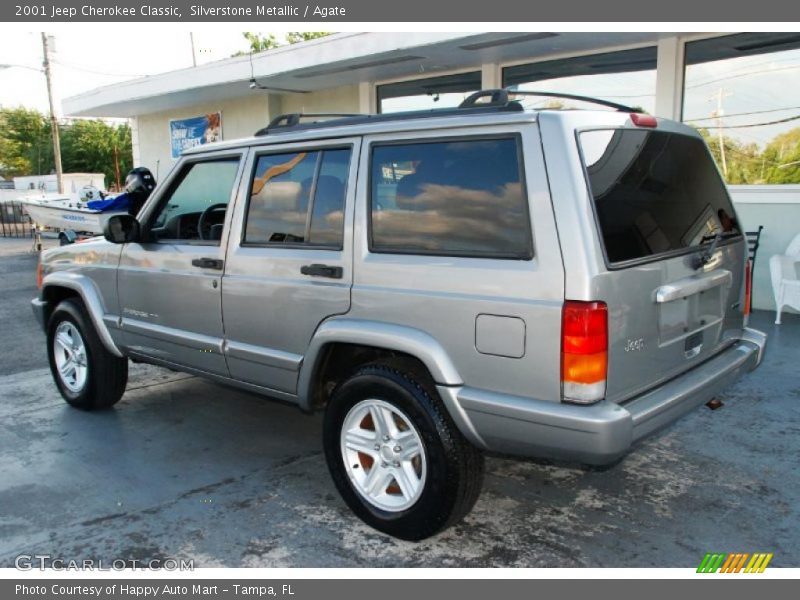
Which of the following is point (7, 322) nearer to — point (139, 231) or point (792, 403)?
point (139, 231)

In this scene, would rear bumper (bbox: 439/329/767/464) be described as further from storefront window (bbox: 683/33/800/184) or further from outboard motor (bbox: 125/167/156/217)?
outboard motor (bbox: 125/167/156/217)

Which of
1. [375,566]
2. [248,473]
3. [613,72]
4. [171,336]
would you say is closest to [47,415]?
[171,336]

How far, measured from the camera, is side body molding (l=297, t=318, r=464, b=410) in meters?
3.00

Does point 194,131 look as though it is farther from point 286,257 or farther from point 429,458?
point 429,458

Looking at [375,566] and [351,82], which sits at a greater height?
[351,82]

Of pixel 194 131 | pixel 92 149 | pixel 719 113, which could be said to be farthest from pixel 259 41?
pixel 719 113

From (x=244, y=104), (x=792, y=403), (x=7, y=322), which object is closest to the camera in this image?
(x=792, y=403)

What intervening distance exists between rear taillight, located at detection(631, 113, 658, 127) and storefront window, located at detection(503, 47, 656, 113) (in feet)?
17.6

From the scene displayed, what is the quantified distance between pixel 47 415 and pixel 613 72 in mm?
7868

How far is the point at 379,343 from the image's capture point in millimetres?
3197

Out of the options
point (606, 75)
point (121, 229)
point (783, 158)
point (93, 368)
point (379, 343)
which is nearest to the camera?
point (379, 343)

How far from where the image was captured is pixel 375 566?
3.09 m

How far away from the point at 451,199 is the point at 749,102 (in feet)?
21.8

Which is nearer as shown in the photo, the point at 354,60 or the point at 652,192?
the point at 652,192
